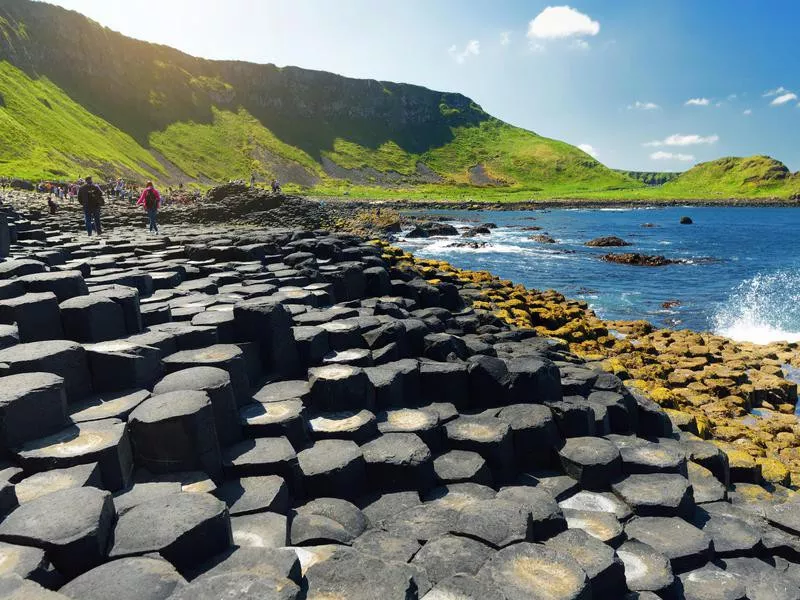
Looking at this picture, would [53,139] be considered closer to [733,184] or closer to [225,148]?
[225,148]

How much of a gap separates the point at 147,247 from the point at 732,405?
13113 millimetres

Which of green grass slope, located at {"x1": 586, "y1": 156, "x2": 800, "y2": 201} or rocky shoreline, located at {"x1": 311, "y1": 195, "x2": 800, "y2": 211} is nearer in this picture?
rocky shoreline, located at {"x1": 311, "y1": 195, "x2": 800, "y2": 211}

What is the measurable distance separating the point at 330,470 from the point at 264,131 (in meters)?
150

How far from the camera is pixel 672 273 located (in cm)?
2945

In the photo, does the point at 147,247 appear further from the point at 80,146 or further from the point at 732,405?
the point at 80,146

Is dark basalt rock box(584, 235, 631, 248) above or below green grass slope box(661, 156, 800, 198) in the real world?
below

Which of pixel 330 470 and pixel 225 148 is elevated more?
pixel 225 148

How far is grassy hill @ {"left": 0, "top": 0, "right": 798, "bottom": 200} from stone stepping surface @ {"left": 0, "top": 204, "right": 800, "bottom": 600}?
2566 inches

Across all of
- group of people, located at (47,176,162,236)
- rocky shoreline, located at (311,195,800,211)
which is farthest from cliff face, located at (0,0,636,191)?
group of people, located at (47,176,162,236)

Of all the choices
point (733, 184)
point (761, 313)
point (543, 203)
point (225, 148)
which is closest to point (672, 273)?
point (761, 313)

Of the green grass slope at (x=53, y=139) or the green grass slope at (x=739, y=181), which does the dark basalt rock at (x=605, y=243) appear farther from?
the green grass slope at (x=739, y=181)

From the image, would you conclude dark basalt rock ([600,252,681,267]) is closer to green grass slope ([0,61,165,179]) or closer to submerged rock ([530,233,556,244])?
submerged rock ([530,233,556,244])

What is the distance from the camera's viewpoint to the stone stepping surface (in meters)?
3.17

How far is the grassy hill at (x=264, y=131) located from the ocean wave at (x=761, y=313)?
63.8 meters
